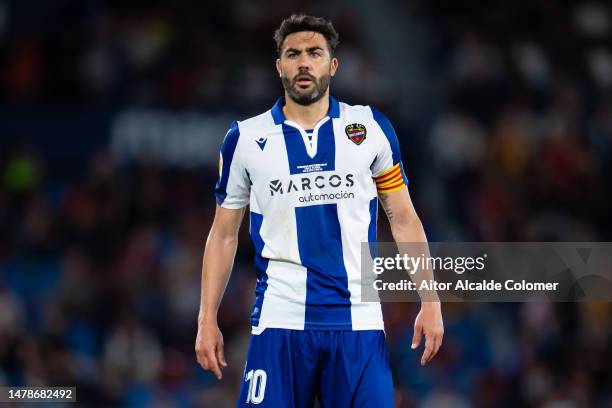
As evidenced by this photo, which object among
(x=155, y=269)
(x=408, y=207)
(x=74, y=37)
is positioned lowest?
(x=408, y=207)

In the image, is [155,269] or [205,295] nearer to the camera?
[205,295]

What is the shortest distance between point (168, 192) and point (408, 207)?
24.0ft

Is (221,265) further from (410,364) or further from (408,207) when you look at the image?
(410,364)

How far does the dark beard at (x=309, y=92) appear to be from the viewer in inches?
218

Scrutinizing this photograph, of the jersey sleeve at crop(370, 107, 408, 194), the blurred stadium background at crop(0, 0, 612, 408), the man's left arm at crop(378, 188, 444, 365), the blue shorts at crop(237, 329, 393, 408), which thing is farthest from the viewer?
the blurred stadium background at crop(0, 0, 612, 408)

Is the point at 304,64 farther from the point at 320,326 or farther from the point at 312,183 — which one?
the point at 320,326

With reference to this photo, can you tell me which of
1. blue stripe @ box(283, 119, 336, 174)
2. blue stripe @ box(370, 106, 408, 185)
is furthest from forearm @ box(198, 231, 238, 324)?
blue stripe @ box(370, 106, 408, 185)

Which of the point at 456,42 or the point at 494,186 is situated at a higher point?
the point at 456,42

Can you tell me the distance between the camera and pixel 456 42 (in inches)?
591

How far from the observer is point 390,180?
562 cm

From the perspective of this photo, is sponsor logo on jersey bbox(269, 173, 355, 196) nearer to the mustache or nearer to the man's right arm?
the man's right arm

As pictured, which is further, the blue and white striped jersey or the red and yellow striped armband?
the red and yellow striped armband

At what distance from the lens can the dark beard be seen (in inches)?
218

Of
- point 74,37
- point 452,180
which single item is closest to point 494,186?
point 452,180
